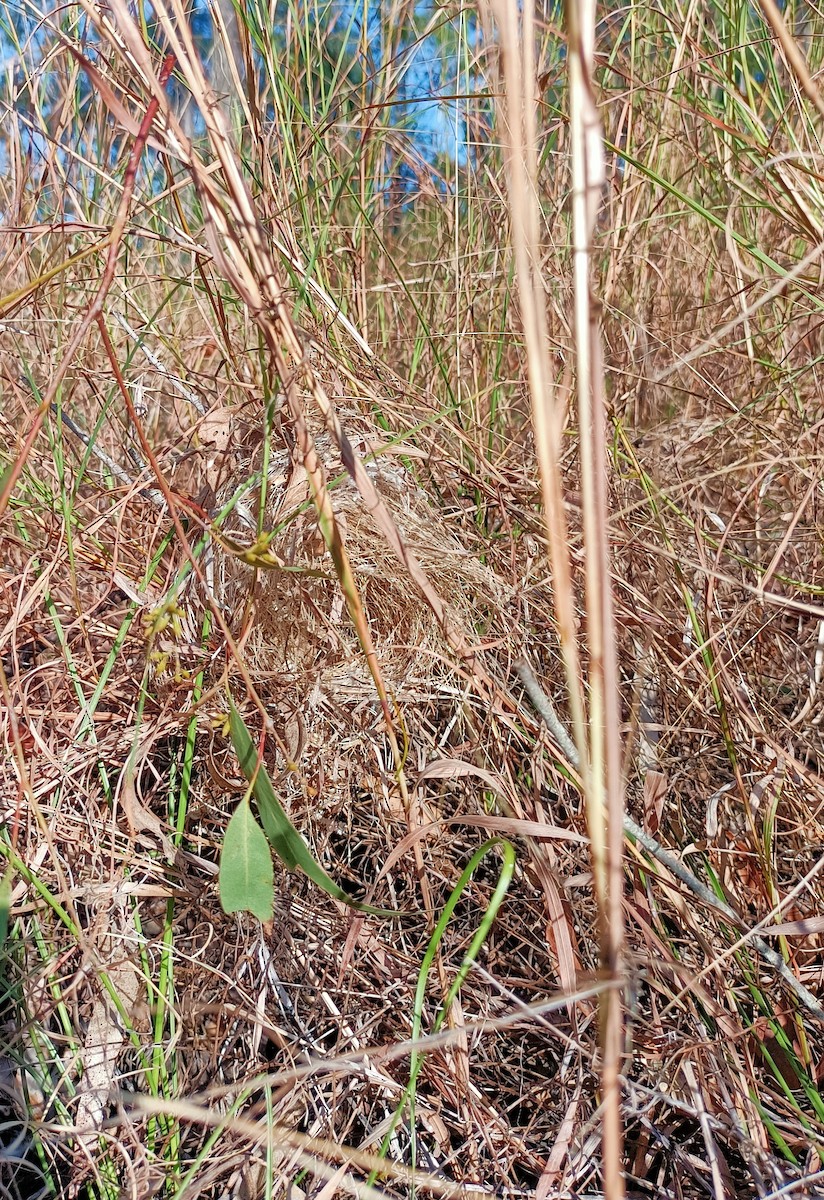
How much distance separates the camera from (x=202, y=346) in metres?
1.08

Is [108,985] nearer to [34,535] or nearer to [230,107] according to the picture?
[34,535]

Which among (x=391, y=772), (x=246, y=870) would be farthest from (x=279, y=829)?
(x=391, y=772)

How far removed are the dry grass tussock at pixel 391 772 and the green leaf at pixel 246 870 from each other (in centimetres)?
8

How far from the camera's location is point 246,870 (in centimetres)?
56

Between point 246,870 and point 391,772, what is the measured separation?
0.22m

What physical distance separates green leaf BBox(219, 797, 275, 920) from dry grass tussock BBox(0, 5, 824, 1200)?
0.08m

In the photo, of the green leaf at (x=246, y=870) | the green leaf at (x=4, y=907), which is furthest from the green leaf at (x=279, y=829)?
the green leaf at (x=4, y=907)

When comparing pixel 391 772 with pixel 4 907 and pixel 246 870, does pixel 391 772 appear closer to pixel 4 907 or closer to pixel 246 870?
pixel 246 870

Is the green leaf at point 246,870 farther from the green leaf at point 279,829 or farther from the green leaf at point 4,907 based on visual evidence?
the green leaf at point 4,907

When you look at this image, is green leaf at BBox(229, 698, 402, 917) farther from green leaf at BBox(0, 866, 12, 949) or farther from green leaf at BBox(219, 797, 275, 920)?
green leaf at BBox(0, 866, 12, 949)

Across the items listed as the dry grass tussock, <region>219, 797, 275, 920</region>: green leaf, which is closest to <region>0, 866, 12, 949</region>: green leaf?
the dry grass tussock

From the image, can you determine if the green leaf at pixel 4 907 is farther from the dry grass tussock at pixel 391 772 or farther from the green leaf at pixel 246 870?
the green leaf at pixel 246 870

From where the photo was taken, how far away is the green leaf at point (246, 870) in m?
0.55

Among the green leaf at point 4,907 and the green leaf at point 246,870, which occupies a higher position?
the green leaf at point 246,870
